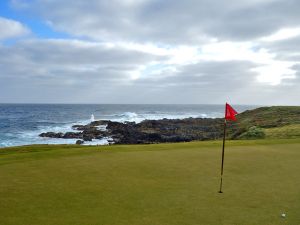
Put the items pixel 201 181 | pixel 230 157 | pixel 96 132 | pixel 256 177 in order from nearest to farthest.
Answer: pixel 201 181
pixel 256 177
pixel 230 157
pixel 96 132

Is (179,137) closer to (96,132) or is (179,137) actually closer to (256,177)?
(96,132)

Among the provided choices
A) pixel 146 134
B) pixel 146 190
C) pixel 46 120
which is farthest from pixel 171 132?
pixel 46 120

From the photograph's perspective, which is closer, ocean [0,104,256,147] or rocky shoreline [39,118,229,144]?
rocky shoreline [39,118,229,144]

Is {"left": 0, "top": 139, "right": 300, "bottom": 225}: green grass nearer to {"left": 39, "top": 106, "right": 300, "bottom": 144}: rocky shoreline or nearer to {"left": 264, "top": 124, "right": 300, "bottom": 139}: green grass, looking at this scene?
{"left": 264, "top": 124, "right": 300, "bottom": 139}: green grass

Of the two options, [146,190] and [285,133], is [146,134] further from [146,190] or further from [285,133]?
[146,190]

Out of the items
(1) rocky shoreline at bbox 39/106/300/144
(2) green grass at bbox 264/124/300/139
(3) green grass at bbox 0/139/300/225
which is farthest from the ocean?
(3) green grass at bbox 0/139/300/225

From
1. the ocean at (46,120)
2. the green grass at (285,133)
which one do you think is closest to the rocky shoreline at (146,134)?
the ocean at (46,120)

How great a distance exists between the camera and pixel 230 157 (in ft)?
38.8

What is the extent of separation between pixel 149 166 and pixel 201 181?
2186 millimetres

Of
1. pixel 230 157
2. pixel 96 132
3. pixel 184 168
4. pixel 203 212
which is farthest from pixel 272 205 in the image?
pixel 96 132

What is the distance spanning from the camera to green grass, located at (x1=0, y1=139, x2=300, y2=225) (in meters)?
5.66

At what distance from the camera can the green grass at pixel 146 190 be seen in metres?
5.66

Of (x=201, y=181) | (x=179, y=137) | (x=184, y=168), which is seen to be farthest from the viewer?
(x=179, y=137)

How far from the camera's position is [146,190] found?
23.7 ft
